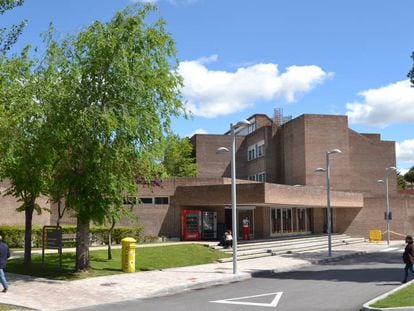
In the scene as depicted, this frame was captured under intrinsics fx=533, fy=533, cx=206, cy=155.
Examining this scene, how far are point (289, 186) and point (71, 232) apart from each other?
14.8 meters

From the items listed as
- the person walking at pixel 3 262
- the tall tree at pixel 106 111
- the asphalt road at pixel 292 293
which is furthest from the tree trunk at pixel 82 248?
the asphalt road at pixel 292 293

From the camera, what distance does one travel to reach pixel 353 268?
2442 cm

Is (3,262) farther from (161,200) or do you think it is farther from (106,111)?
(161,200)

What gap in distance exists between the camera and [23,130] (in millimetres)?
18516

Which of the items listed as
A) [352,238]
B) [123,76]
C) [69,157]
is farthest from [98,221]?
[352,238]

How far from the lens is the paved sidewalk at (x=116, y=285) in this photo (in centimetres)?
1495

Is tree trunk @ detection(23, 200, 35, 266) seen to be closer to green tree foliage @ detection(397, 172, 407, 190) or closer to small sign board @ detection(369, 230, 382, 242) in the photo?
small sign board @ detection(369, 230, 382, 242)

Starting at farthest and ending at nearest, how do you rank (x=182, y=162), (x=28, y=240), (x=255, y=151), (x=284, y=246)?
1. (x=182, y=162)
2. (x=255, y=151)
3. (x=284, y=246)
4. (x=28, y=240)

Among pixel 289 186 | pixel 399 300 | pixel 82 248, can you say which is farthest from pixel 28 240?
pixel 289 186

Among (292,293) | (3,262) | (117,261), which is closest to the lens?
(3,262)

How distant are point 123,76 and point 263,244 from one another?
17872mm

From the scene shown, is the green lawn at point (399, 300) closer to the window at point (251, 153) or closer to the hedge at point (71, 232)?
the hedge at point (71, 232)

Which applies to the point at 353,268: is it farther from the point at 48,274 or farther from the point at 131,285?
the point at 48,274

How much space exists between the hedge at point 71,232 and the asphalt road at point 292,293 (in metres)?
12.5
